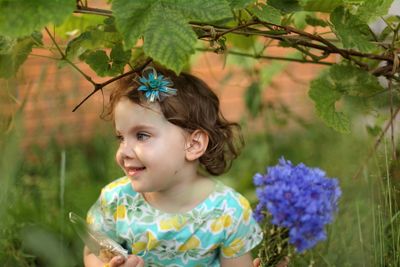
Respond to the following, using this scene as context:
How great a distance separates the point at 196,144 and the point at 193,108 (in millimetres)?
101

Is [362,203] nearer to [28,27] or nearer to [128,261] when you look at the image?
[128,261]

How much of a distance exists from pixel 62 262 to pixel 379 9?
1322 mm

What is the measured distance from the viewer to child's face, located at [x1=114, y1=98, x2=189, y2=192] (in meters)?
2.20

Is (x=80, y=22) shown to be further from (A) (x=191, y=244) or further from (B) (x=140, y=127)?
(A) (x=191, y=244)

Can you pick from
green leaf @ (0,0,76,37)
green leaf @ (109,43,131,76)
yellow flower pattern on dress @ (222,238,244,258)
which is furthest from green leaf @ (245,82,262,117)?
green leaf @ (0,0,76,37)

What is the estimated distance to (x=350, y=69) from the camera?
241cm

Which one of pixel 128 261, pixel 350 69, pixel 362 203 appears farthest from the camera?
pixel 362 203

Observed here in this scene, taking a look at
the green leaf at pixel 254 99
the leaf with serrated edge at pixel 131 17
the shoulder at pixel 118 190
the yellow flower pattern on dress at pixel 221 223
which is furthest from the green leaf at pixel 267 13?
the green leaf at pixel 254 99

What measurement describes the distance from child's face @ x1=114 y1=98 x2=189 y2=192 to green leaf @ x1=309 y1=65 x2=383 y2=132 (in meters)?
0.40

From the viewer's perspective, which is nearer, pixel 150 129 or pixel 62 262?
pixel 150 129

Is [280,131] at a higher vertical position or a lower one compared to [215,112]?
lower

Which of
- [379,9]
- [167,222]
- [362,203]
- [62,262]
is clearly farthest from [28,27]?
[362,203]

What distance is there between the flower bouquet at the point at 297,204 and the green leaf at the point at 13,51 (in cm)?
85

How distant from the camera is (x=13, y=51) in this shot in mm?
2297
